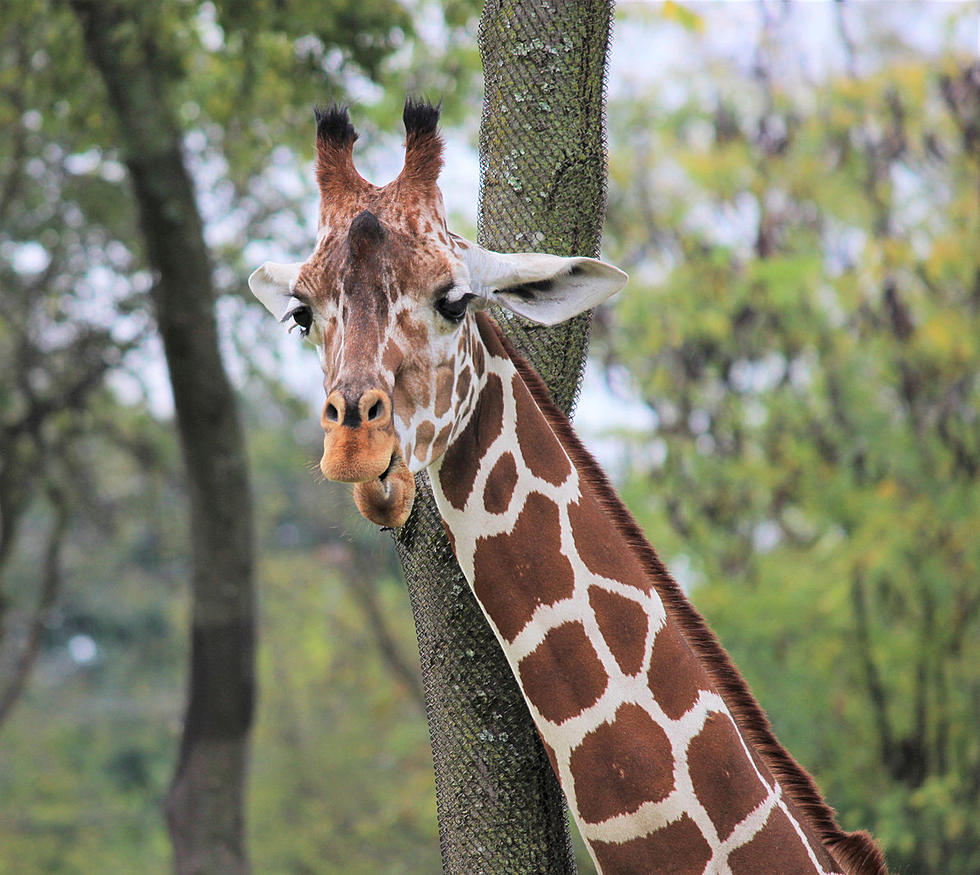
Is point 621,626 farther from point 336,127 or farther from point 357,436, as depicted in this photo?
point 336,127

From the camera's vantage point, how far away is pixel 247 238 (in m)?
9.28

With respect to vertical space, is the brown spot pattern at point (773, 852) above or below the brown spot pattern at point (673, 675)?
below

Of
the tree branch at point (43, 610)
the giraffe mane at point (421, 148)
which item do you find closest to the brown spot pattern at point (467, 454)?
the giraffe mane at point (421, 148)

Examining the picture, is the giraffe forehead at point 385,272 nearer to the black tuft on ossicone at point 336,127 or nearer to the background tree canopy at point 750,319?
the black tuft on ossicone at point 336,127

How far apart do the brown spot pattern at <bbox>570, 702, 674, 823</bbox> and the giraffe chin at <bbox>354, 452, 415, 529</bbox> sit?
0.74 m

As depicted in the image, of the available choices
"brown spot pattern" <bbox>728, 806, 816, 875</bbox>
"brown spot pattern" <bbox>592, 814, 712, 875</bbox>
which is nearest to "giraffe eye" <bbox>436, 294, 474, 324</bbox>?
"brown spot pattern" <bbox>592, 814, 712, 875</bbox>

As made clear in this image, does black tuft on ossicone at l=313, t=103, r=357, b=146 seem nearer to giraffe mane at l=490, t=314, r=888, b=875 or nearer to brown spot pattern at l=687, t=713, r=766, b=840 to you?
giraffe mane at l=490, t=314, r=888, b=875

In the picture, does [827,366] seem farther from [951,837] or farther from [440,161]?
[440,161]

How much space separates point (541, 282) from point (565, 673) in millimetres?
914

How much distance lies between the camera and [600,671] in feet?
8.74

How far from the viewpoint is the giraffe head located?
232 cm

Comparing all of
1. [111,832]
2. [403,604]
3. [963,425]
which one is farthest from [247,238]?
[111,832]

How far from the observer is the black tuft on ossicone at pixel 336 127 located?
8.80ft

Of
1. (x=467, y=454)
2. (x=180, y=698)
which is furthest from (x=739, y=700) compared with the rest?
(x=180, y=698)
